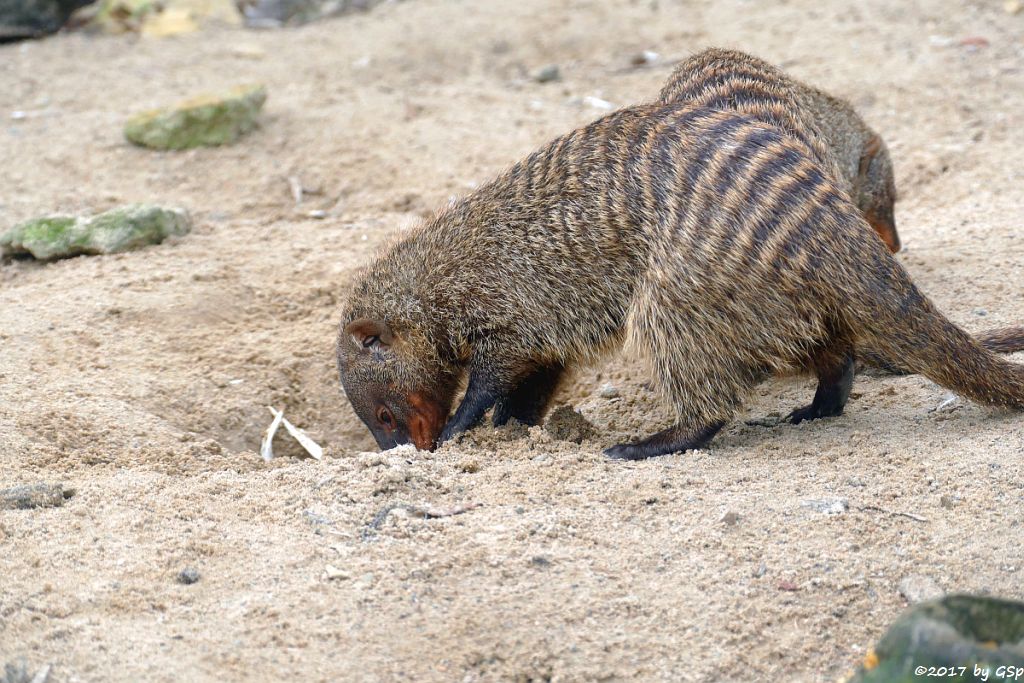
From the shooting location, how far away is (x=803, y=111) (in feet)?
15.2

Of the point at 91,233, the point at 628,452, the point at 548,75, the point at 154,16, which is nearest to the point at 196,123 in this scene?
the point at 91,233

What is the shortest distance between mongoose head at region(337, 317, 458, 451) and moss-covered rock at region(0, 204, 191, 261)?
1677mm

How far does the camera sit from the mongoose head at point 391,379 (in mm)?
4191

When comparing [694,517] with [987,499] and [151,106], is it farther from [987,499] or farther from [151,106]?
[151,106]

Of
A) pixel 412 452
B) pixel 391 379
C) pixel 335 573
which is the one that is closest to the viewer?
pixel 335 573

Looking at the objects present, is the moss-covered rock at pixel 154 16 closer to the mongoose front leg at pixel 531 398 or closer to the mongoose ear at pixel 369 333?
the mongoose ear at pixel 369 333

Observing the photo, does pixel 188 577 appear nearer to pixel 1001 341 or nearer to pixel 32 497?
pixel 32 497

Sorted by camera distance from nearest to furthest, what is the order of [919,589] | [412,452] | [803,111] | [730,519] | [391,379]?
1. [919,589]
2. [730,519]
3. [412,452]
4. [391,379]
5. [803,111]

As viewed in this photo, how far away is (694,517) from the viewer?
3.01m

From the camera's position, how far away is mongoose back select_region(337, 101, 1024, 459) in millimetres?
3424

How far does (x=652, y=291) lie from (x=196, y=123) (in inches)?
154

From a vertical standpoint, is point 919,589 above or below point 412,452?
above

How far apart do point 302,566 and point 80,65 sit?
6.29m

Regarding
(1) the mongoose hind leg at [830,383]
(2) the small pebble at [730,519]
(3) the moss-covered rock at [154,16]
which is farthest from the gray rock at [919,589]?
(3) the moss-covered rock at [154,16]
